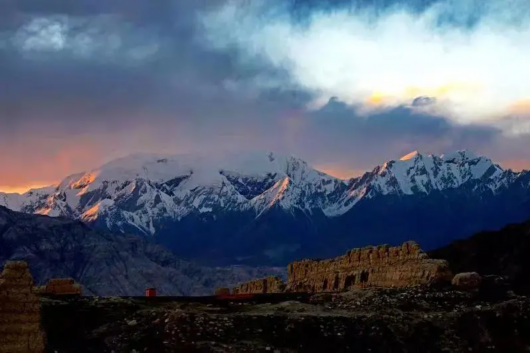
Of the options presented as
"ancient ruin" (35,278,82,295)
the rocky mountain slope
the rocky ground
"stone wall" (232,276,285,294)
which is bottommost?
the rocky ground

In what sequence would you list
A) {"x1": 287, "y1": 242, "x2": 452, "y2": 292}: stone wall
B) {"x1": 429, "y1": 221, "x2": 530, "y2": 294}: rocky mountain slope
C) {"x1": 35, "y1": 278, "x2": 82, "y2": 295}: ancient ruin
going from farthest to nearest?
1. {"x1": 429, "y1": 221, "x2": 530, "y2": 294}: rocky mountain slope
2. {"x1": 35, "y1": 278, "x2": 82, "y2": 295}: ancient ruin
3. {"x1": 287, "y1": 242, "x2": 452, "y2": 292}: stone wall

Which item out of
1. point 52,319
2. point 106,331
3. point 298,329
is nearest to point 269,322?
point 298,329

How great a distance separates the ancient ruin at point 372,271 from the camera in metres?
59.3

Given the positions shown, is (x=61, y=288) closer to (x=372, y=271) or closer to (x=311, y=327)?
(x=372, y=271)

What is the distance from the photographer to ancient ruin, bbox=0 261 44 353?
4031cm

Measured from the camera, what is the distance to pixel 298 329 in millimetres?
50250

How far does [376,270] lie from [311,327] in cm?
1522

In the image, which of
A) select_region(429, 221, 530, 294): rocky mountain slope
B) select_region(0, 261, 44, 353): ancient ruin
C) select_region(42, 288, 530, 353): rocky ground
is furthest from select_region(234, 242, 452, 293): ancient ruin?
select_region(429, 221, 530, 294): rocky mountain slope

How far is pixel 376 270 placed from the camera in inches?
2544

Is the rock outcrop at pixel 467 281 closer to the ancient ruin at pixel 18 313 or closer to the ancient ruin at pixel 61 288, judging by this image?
the ancient ruin at pixel 61 288

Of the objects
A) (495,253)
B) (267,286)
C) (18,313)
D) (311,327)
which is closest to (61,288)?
(267,286)

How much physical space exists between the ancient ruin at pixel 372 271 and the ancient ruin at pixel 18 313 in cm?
2661

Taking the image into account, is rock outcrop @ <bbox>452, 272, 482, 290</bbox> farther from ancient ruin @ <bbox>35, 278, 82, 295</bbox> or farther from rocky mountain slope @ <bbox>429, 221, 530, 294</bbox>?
rocky mountain slope @ <bbox>429, 221, 530, 294</bbox>

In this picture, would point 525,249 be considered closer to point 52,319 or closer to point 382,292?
point 382,292
